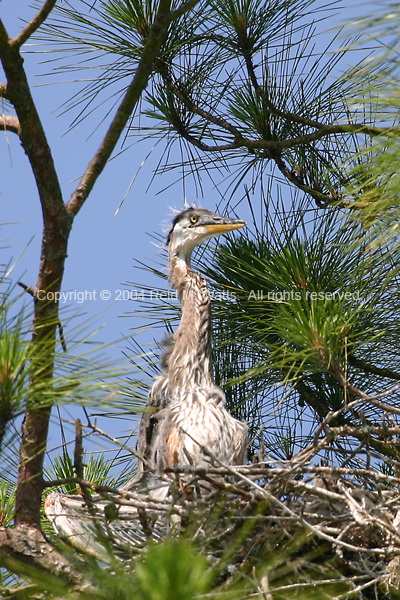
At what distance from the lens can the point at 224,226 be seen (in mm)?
3652

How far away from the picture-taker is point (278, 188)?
3.46m

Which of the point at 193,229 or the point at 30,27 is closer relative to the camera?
the point at 30,27

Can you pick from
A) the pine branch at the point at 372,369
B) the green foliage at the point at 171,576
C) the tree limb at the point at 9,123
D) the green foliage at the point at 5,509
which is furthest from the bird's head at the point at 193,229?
the green foliage at the point at 171,576

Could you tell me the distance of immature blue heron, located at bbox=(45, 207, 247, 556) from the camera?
3.03 metres

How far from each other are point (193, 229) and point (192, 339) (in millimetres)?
635

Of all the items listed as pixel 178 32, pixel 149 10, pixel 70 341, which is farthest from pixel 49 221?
pixel 178 32

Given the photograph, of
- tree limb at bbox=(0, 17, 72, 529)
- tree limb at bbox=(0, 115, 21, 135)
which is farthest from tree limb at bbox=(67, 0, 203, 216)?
tree limb at bbox=(0, 115, 21, 135)

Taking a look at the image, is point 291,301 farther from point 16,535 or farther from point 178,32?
point 178,32

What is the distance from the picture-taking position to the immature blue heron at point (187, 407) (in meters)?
3.03

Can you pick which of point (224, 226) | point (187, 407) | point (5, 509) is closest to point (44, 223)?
point (5, 509)

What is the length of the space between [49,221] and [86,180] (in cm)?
19

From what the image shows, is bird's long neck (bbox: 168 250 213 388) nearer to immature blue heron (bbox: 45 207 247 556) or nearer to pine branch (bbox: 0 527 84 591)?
immature blue heron (bbox: 45 207 247 556)

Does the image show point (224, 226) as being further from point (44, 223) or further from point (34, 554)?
point (34, 554)

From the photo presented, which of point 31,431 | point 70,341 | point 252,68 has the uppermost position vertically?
point 252,68
